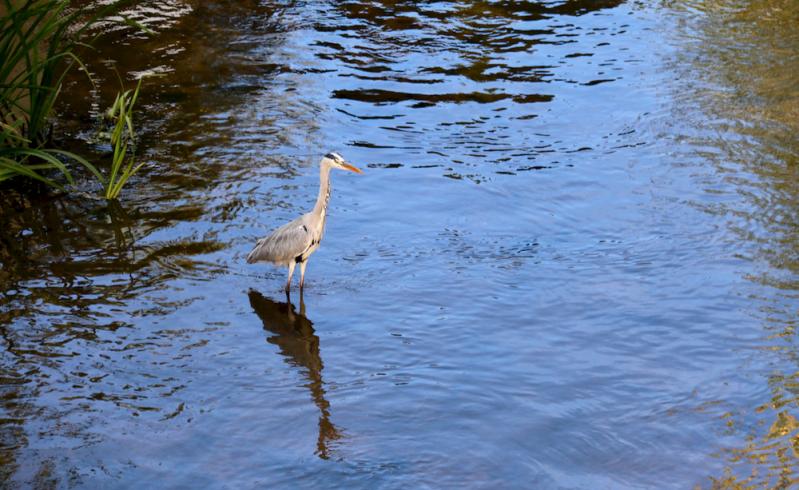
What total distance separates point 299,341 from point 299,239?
0.85 meters

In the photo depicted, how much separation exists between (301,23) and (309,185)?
5.20 m

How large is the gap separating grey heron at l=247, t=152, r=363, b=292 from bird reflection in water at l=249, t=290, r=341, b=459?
0.24 m

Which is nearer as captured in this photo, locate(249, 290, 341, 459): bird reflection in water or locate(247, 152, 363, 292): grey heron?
locate(249, 290, 341, 459): bird reflection in water

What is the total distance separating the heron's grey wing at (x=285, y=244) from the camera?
7.71m

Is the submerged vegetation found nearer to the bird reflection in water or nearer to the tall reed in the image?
the tall reed

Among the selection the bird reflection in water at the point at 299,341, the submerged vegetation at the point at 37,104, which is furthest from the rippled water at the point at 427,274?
the submerged vegetation at the point at 37,104

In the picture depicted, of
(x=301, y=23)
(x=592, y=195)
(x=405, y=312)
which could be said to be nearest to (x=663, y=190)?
(x=592, y=195)

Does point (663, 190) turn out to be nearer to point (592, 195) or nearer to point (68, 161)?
point (592, 195)

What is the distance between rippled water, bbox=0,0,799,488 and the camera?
5.95 metres

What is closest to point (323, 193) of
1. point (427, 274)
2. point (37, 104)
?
point (427, 274)

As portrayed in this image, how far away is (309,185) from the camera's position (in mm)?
9578

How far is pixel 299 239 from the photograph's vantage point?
7723 mm

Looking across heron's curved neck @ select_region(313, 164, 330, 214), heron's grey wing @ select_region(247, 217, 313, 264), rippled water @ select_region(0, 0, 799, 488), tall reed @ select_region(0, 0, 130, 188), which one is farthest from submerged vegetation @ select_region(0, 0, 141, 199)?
heron's curved neck @ select_region(313, 164, 330, 214)

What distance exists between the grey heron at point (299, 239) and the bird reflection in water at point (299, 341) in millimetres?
242
